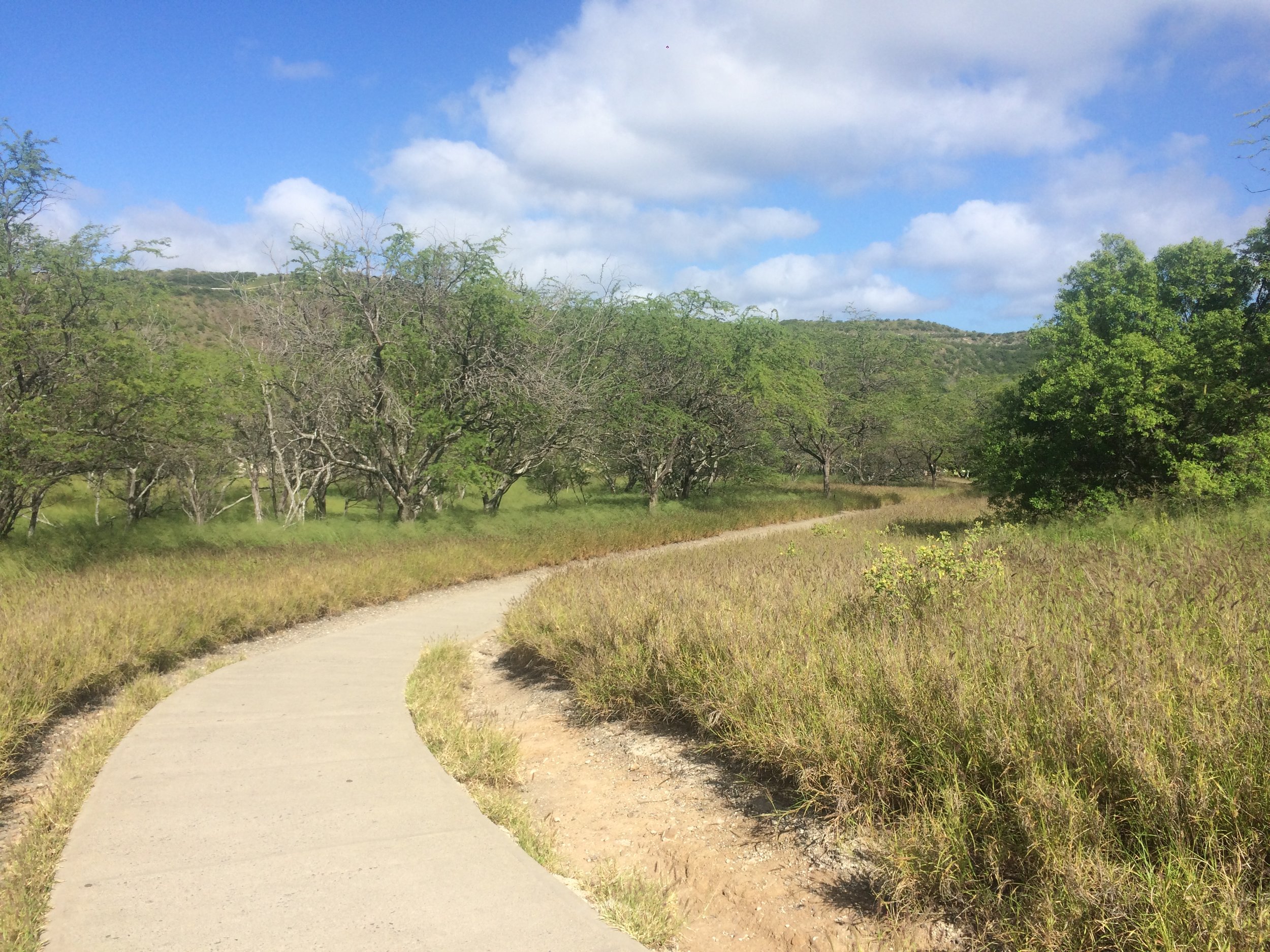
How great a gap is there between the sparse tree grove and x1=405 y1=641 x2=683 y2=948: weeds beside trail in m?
8.56

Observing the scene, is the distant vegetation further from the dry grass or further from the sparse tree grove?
the dry grass

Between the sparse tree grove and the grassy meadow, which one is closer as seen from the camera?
the grassy meadow

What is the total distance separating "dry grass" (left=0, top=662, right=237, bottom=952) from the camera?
9.28ft

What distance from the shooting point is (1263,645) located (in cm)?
374

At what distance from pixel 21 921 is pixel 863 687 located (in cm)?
393

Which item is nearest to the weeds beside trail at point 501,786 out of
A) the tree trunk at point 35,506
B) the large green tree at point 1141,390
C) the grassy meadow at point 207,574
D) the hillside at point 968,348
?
the grassy meadow at point 207,574

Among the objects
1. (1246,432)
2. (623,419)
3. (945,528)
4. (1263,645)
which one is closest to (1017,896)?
(1263,645)

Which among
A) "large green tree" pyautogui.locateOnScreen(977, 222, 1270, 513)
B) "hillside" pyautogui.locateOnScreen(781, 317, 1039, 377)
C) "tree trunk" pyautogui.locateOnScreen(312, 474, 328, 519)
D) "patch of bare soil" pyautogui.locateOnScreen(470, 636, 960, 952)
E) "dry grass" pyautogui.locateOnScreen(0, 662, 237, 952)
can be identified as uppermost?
"hillside" pyautogui.locateOnScreen(781, 317, 1039, 377)

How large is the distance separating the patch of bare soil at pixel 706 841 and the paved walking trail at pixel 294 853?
23.7 inches

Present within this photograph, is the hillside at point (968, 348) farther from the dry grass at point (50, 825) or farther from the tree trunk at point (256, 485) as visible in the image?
the dry grass at point (50, 825)

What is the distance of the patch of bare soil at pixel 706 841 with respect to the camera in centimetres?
309

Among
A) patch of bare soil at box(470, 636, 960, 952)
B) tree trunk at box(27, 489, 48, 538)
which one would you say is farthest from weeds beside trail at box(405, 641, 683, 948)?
tree trunk at box(27, 489, 48, 538)

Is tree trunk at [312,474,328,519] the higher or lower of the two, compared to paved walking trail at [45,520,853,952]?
higher

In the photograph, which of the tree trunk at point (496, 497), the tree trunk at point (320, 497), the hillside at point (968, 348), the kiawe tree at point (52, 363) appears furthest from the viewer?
the hillside at point (968, 348)
